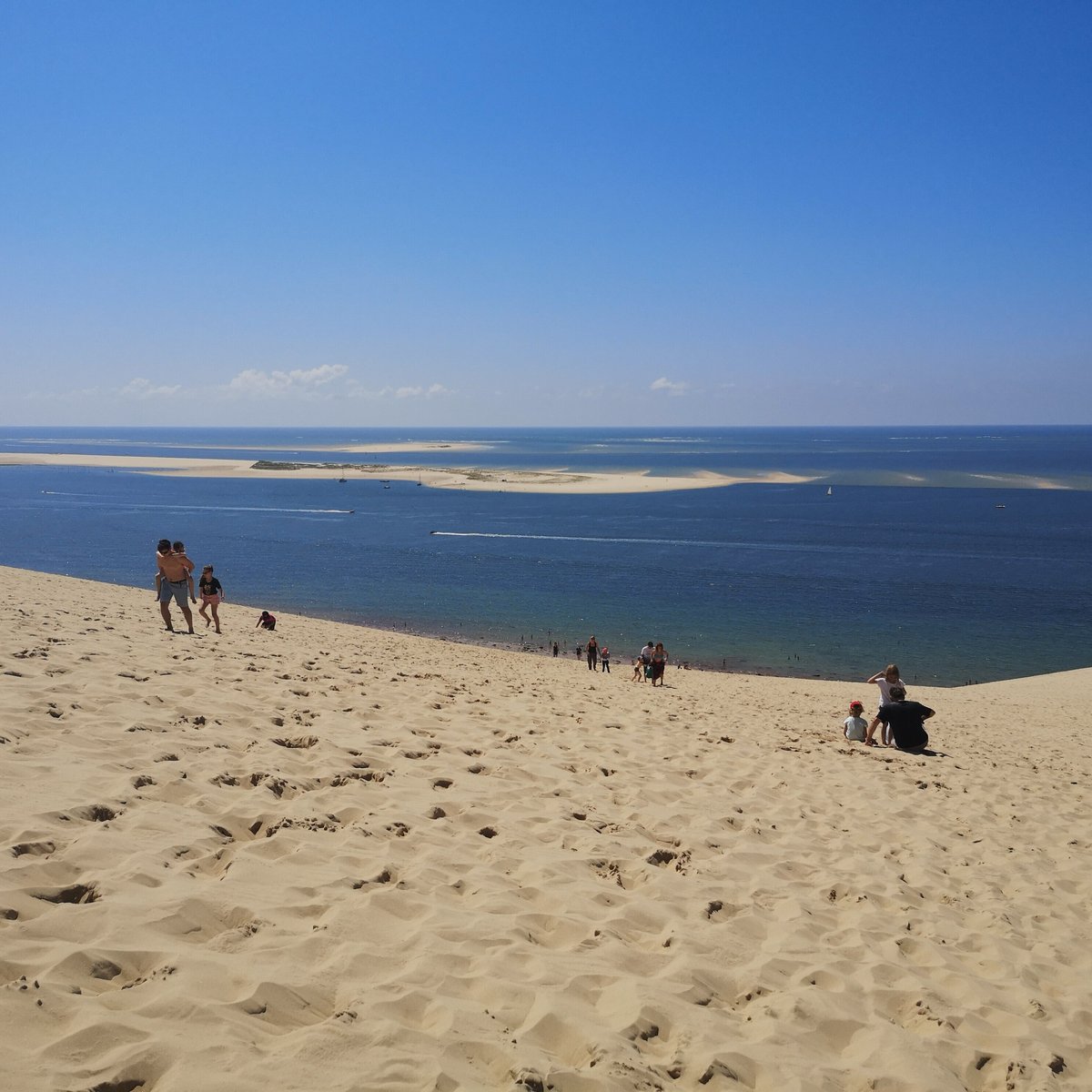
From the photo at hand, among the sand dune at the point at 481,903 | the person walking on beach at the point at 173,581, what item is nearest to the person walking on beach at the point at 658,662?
the sand dune at the point at 481,903

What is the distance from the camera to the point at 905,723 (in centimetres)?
1329

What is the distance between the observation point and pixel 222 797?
21.1 feet

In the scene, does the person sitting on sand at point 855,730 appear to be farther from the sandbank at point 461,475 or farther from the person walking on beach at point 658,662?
the sandbank at point 461,475

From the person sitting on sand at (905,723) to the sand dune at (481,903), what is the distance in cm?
205

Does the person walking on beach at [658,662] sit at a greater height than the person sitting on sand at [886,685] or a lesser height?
lesser

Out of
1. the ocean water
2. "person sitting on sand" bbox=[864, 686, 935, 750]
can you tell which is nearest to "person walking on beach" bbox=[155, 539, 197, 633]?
the ocean water

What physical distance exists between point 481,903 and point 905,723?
996cm

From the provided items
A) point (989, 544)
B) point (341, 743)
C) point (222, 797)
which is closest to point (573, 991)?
point (222, 797)

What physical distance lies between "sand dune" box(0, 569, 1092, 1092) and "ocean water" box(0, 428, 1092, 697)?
12228mm

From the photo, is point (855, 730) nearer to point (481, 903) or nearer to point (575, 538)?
point (481, 903)

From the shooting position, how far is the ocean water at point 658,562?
112 feet

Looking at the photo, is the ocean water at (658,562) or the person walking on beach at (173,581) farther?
the ocean water at (658,562)

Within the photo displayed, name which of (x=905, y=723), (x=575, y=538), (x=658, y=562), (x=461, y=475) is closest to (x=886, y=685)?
(x=905, y=723)

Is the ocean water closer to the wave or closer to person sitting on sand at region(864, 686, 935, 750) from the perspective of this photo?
the wave
